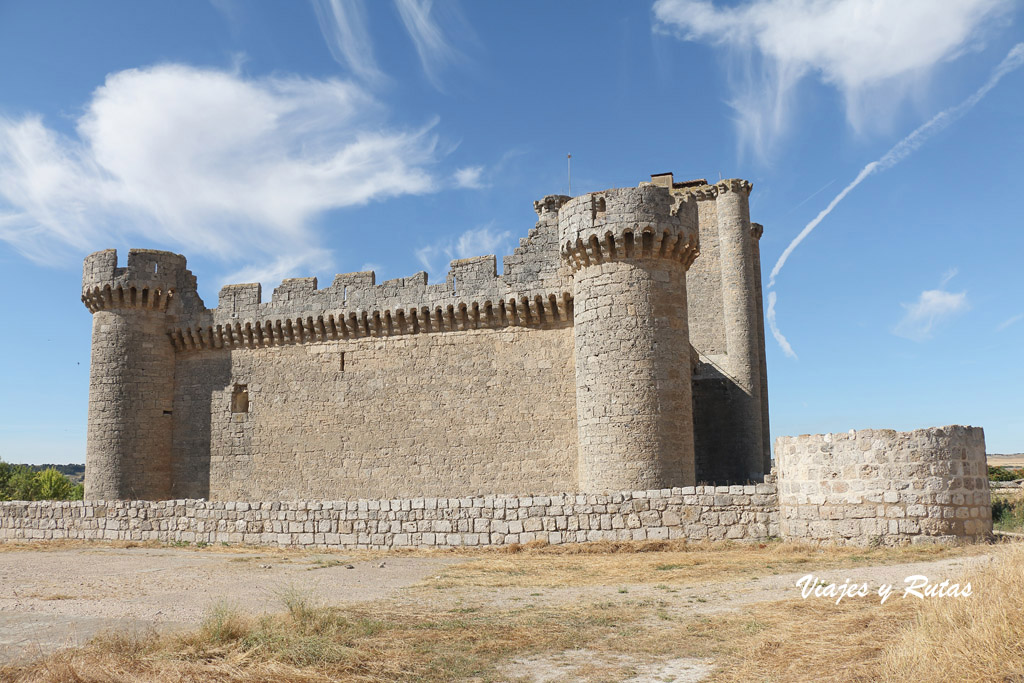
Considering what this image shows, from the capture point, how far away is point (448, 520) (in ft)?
43.7


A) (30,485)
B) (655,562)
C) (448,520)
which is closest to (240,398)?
(448,520)

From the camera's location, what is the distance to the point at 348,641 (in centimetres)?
605

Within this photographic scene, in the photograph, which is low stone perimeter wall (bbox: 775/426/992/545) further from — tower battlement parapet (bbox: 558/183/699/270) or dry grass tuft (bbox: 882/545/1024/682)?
tower battlement parapet (bbox: 558/183/699/270)

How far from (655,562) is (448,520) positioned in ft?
13.0

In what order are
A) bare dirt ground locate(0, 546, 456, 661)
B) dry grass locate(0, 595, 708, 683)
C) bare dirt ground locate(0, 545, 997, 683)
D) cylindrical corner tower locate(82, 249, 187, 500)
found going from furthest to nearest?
cylindrical corner tower locate(82, 249, 187, 500), bare dirt ground locate(0, 546, 456, 661), bare dirt ground locate(0, 545, 997, 683), dry grass locate(0, 595, 708, 683)

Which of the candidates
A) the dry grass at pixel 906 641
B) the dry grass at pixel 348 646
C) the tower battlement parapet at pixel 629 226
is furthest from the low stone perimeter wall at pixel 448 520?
the dry grass at pixel 906 641

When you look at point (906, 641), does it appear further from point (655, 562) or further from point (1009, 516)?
point (1009, 516)

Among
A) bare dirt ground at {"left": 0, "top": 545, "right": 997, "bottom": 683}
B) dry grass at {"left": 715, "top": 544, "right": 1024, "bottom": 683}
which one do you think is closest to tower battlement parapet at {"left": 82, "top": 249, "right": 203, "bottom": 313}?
bare dirt ground at {"left": 0, "top": 545, "right": 997, "bottom": 683}

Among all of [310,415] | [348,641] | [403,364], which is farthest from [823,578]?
[310,415]

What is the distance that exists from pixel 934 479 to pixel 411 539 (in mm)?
8076

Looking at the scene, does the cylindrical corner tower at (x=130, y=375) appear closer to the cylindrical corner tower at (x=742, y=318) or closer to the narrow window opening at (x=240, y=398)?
the narrow window opening at (x=240, y=398)

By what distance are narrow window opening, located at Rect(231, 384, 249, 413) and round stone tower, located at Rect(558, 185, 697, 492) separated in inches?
381

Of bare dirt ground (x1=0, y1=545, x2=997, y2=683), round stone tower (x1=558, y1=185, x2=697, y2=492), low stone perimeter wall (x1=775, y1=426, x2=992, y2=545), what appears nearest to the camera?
bare dirt ground (x1=0, y1=545, x2=997, y2=683)

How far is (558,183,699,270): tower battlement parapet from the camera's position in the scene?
595 inches
